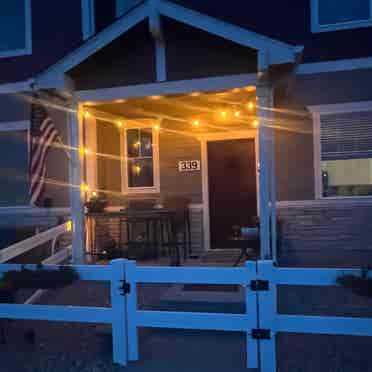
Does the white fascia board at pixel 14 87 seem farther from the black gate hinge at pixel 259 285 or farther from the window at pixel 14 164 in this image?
the black gate hinge at pixel 259 285

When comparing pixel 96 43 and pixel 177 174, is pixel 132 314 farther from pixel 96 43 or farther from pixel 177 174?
pixel 177 174

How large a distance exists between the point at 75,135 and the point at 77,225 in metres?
1.35

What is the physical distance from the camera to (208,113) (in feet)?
24.1

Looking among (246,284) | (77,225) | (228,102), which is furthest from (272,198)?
(77,225)

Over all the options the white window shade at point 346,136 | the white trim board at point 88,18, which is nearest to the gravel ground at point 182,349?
the white window shade at point 346,136

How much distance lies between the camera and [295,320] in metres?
3.56

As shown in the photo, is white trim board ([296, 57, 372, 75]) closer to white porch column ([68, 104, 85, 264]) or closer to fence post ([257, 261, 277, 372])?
white porch column ([68, 104, 85, 264])

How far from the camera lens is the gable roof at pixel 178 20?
509 cm

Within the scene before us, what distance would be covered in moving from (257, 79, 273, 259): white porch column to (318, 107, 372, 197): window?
1984mm

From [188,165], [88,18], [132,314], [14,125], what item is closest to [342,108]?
[188,165]

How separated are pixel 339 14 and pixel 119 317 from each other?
239 inches

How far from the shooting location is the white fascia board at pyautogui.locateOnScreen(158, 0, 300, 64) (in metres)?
5.07

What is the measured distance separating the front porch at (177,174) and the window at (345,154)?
4.12 ft

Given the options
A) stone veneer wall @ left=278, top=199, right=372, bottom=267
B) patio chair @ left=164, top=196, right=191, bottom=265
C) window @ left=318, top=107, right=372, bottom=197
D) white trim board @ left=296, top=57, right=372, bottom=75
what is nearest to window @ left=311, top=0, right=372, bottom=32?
white trim board @ left=296, top=57, right=372, bottom=75
